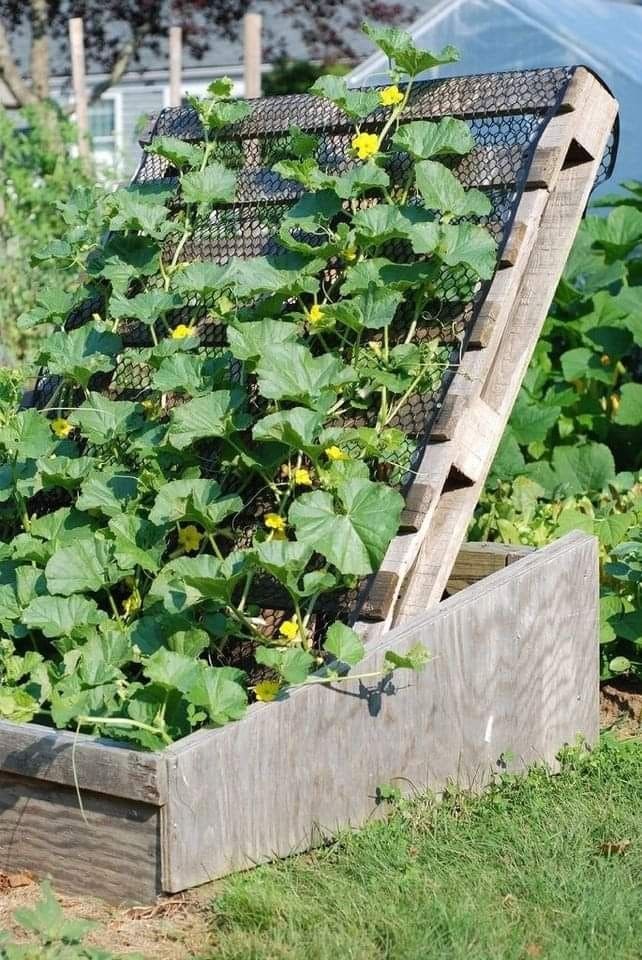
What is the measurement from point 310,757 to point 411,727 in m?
0.32

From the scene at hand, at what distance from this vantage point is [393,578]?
307 centimetres

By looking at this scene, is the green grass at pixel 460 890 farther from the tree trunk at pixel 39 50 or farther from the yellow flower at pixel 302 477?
the tree trunk at pixel 39 50

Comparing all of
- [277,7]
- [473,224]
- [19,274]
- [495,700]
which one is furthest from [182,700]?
[277,7]

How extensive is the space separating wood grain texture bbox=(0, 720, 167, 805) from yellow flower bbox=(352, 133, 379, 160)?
1.79 meters

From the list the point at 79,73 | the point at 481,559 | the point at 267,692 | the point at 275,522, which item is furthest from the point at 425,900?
the point at 79,73

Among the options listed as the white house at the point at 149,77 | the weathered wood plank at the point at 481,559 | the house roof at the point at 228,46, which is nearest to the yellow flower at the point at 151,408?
the weathered wood plank at the point at 481,559

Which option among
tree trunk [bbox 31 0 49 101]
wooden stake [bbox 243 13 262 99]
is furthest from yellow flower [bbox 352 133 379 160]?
tree trunk [bbox 31 0 49 101]

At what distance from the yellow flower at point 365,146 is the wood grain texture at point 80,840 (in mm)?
1907

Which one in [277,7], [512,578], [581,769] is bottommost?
[277,7]

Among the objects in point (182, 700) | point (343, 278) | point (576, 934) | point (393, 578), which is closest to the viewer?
point (576, 934)

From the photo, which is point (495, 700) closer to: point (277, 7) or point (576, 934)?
point (576, 934)

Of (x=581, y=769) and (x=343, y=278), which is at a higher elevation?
(x=343, y=278)

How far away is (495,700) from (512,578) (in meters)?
0.30

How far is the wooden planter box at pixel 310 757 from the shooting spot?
257cm
